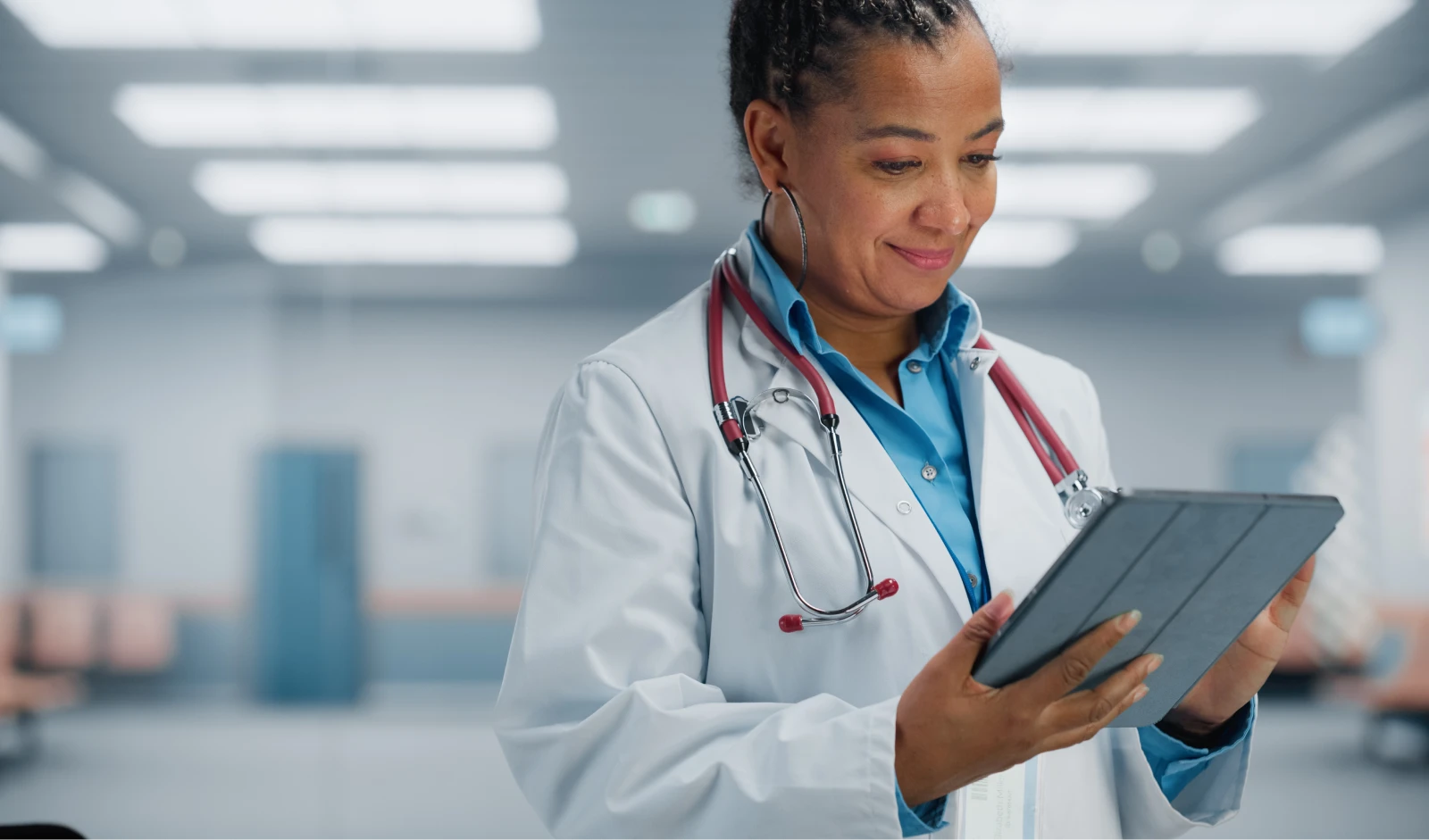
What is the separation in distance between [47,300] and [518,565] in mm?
1466

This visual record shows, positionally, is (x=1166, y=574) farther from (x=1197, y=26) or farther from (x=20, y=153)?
(x=20, y=153)

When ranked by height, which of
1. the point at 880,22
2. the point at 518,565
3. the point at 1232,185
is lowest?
the point at 518,565

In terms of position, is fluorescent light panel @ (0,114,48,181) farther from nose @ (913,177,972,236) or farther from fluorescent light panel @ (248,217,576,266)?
nose @ (913,177,972,236)

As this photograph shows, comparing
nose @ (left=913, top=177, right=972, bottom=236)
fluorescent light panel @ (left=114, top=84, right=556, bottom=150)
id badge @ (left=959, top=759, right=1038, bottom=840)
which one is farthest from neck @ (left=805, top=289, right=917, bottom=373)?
A: fluorescent light panel @ (left=114, top=84, right=556, bottom=150)

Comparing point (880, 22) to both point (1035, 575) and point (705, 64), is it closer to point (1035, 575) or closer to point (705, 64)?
point (1035, 575)

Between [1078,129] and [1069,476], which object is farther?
[1078,129]

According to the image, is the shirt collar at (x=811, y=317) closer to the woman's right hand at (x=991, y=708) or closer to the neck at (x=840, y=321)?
the neck at (x=840, y=321)

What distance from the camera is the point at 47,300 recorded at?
288 cm

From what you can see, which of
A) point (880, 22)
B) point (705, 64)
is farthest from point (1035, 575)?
point (705, 64)

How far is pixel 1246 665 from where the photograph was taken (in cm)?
80

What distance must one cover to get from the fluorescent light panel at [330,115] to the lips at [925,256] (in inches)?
103

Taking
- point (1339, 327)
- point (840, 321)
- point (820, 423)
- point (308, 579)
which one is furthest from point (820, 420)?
point (1339, 327)

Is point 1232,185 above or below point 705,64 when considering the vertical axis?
below

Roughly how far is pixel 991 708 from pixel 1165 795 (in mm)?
369
